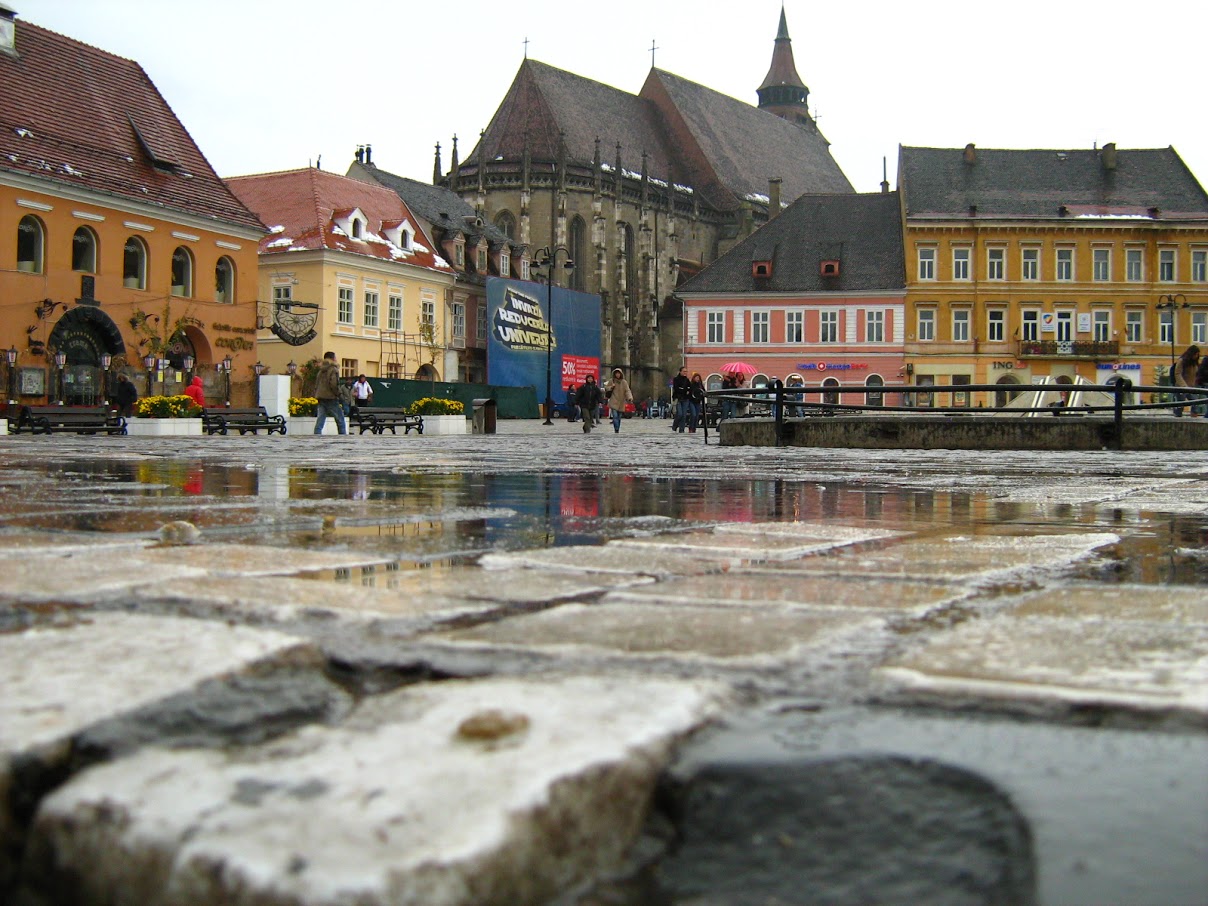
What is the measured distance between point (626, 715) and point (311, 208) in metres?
51.7

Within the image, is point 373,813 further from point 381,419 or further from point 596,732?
point 381,419

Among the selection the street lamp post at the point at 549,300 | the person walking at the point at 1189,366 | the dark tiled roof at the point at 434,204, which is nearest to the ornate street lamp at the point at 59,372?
the street lamp post at the point at 549,300

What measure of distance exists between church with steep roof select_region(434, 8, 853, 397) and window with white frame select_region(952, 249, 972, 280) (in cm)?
1995

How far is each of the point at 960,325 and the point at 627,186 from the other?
2368cm

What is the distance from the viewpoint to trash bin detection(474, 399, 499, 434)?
28516 mm

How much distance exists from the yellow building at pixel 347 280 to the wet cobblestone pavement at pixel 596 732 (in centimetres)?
4326

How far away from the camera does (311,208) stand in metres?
50.9

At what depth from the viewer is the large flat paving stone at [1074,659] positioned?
1613 millimetres

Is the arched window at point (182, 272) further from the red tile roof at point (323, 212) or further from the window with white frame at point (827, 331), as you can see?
the window with white frame at point (827, 331)

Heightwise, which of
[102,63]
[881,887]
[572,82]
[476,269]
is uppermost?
[572,82]

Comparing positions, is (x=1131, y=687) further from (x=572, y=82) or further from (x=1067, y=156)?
(x=572, y=82)

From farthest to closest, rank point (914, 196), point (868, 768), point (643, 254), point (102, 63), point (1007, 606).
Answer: point (643, 254) < point (914, 196) < point (102, 63) < point (1007, 606) < point (868, 768)

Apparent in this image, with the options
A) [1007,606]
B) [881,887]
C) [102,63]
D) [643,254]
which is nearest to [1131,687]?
[881,887]

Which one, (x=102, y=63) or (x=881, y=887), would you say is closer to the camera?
(x=881, y=887)
